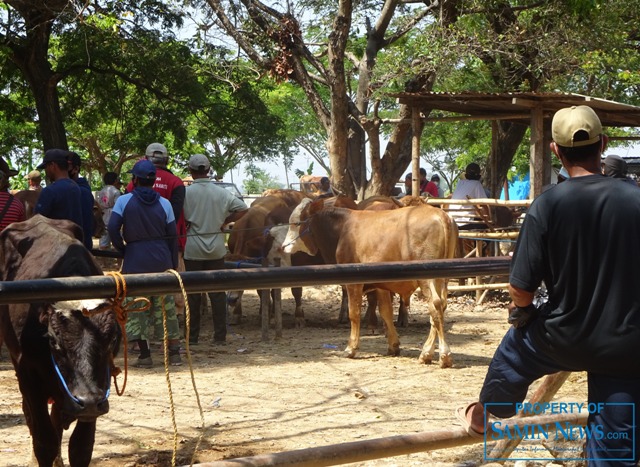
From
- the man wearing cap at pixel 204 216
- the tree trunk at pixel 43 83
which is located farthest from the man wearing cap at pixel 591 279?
the tree trunk at pixel 43 83

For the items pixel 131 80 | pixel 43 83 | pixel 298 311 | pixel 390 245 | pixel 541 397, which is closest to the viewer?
pixel 541 397

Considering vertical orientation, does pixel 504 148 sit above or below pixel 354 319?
above

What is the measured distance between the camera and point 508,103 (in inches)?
539

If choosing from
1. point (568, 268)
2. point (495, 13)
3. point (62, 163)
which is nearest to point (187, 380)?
point (62, 163)

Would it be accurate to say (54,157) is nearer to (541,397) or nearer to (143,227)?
(143,227)

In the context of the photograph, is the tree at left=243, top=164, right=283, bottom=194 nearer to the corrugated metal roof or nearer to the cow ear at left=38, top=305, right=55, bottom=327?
the corrugated metal roof

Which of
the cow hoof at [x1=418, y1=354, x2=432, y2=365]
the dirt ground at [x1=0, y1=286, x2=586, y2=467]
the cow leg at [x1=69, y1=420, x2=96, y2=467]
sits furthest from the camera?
the cow hoof at [x1=418, y1=354, x2=432, y2=365]

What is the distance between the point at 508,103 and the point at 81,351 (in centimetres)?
1042

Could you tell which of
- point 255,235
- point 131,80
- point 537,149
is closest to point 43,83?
point 131,80

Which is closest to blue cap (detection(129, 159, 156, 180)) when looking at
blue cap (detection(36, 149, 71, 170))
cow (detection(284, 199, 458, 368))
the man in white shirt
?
blue cap (detection(36, 149, 71, 170))

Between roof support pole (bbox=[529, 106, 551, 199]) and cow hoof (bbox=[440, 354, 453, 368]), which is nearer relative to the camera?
cow hoof (bbox=[440, 354, 453, 368])

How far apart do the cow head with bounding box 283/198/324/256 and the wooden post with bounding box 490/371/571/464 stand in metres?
7.08

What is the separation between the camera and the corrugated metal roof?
1315 centimetres

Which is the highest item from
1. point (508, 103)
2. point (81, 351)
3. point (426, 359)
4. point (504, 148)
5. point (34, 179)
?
point (508, 103)
